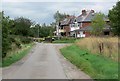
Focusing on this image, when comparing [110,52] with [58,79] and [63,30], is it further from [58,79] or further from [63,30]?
[63,30]

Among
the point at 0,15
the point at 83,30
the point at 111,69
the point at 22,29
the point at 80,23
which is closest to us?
the point at 111,69

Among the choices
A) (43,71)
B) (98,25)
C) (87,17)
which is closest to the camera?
(43,71)

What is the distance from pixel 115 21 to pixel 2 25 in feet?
122

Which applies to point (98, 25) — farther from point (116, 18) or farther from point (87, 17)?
point (116, 18)

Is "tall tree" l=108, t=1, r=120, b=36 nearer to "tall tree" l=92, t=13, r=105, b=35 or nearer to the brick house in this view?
"tall tree" l=92, t=13, r=105, b=35

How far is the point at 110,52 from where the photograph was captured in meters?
26.5

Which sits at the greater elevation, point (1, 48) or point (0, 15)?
point (0, 15)

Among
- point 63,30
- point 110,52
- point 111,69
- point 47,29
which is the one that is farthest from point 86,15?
point 111,69

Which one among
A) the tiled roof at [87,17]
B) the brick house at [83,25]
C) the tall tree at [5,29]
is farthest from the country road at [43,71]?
the tiled roof at [87,17]

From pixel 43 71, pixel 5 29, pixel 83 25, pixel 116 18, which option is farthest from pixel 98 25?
pixel 43 71

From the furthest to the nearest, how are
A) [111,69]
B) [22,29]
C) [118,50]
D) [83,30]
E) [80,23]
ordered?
[80,23], [83,30], [22,29], [118,50], [111,69]

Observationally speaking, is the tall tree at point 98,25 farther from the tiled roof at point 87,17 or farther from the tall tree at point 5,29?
the tall tree at point 5,29

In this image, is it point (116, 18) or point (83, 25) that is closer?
point (116, 18)

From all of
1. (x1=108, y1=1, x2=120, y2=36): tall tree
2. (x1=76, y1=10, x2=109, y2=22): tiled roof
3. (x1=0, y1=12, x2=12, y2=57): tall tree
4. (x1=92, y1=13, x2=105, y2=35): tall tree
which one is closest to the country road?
(x1=0, y1=12, x2=12, y2=57): tall tree
